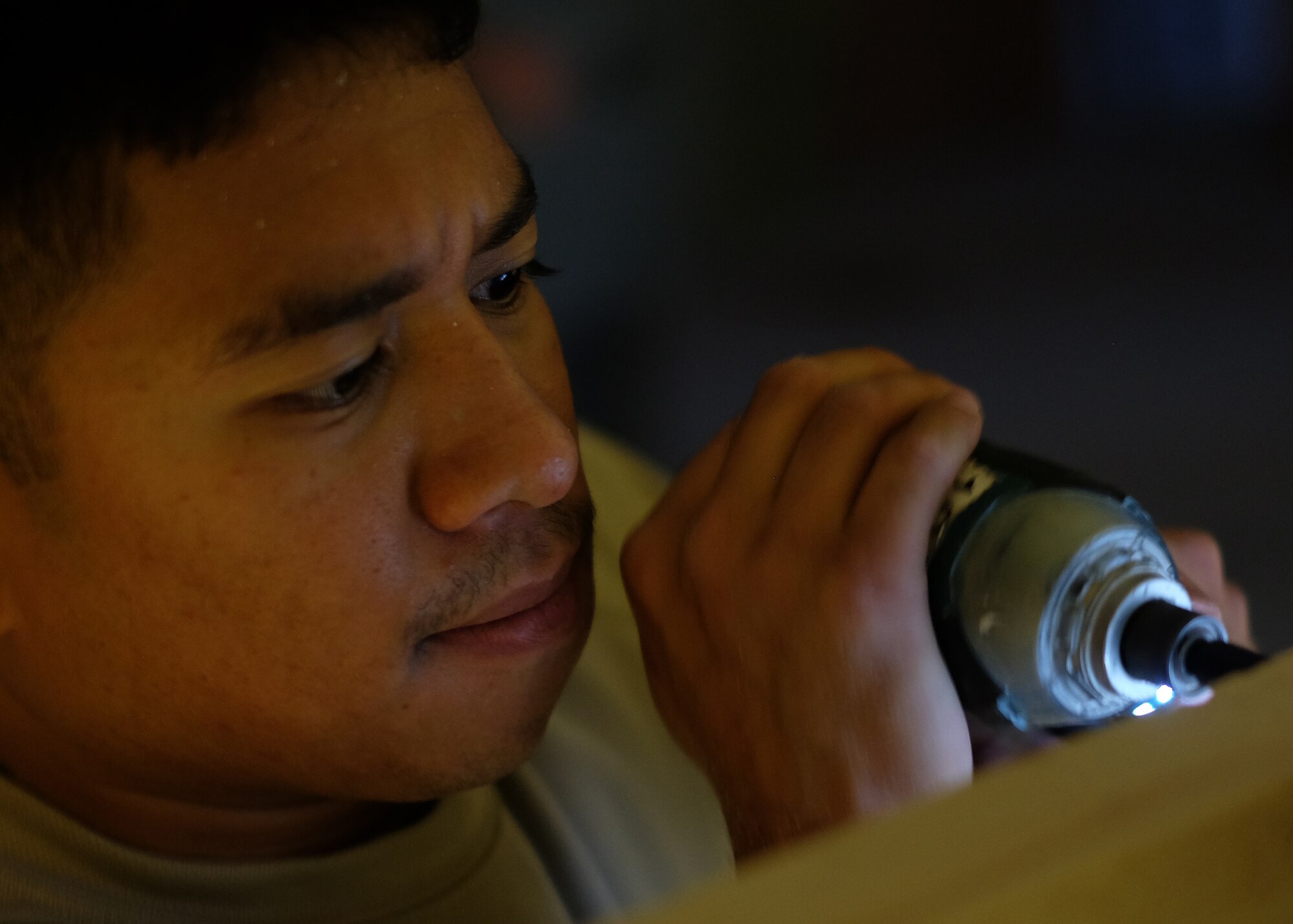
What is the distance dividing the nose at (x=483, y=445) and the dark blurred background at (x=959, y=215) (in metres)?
0.81

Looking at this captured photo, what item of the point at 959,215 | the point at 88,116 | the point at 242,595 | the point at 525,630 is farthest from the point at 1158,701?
the point at 959,215

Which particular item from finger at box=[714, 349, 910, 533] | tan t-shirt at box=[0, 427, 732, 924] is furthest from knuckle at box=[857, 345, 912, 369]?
tan t-shirt at box=[0, 427, 732, 924]

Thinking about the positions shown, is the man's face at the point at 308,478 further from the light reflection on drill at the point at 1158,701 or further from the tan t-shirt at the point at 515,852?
the light reflection on drill at the point at 1158,701

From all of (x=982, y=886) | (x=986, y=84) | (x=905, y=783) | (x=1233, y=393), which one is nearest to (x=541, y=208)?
(x=986, y=84)

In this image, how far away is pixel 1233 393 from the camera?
5.70ft

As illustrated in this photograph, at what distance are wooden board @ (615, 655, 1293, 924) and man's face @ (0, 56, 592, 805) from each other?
1.18 feet

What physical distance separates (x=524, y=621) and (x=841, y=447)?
0.55 ft

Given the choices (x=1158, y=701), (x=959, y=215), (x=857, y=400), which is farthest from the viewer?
(x=959, y=215)

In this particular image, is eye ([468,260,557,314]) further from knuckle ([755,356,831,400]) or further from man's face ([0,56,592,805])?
knuckle ([755,356,831,400])

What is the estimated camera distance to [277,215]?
1.80ft

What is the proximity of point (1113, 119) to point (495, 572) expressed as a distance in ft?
5.35

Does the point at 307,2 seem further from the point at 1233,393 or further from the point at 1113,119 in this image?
the point at 1113,119

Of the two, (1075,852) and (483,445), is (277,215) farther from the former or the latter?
(1075,852)

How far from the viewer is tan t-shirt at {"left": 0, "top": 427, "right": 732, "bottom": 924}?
618 millimetres
